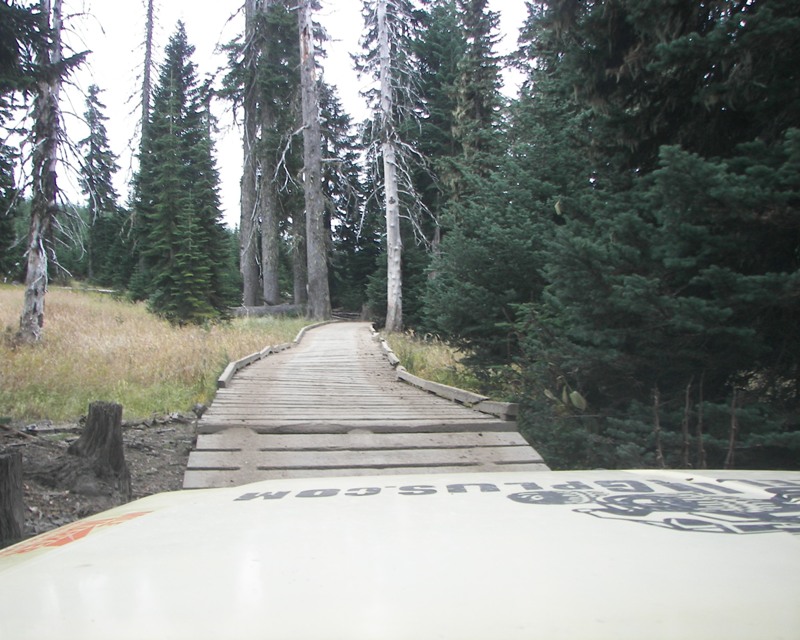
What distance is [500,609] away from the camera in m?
1.30

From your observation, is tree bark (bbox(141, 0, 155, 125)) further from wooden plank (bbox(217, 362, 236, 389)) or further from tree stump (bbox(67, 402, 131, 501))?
tree stump (bbox(67, 402, 131, 501))

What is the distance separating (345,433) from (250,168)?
1134 inches

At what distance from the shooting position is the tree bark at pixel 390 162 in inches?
930

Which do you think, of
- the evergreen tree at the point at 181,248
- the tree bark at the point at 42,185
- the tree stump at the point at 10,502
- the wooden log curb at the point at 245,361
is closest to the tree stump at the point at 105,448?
the tree stump at the point at 10,502

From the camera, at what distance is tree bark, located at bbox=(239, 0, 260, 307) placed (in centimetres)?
3059

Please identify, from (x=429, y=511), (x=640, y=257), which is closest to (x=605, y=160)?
(x=640, y=257)

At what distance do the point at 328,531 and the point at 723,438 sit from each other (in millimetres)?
4242

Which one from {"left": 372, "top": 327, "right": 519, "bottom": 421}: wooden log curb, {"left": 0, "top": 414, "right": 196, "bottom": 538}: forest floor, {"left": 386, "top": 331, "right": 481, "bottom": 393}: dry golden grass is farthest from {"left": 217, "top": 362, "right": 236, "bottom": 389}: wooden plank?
{"left": 386, "top": 331, "right": 481, "bottom": 393}: dry golden grass

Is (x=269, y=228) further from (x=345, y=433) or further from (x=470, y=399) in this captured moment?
(x=345, y=433)

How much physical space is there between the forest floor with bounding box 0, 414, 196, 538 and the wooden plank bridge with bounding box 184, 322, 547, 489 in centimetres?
76

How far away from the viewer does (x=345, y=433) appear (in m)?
6.48

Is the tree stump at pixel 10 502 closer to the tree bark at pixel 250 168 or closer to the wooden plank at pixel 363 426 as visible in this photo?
the wooden plank at pixel 363 426

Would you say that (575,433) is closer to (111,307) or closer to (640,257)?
(640,257)

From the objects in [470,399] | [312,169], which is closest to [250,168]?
[312,169]
